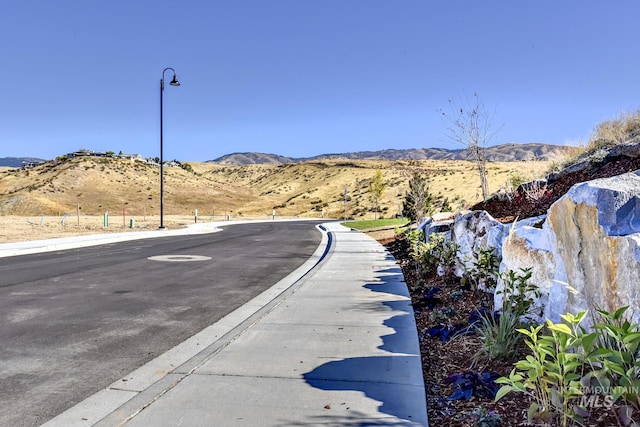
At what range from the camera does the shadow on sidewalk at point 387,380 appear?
3.35m

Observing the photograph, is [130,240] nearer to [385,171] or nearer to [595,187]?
[595,187]

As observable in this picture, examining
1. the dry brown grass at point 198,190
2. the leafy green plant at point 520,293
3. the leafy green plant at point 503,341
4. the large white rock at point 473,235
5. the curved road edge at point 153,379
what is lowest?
the curved road edge at point 153,379

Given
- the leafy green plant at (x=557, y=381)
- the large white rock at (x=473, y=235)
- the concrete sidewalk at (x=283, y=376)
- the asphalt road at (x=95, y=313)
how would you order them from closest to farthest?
the leafy green plant at (x=557, y=381) < the concrete sidewalk at (x=283, y=376) < the asphalt road at (x=95, y=313) < the large white rock at (x=473, y=235)

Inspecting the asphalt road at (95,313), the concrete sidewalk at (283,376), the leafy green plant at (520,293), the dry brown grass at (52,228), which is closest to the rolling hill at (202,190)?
the dry brown grass at (52,228)

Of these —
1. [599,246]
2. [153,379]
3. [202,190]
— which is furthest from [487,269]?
[202,190]

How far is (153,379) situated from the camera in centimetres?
430

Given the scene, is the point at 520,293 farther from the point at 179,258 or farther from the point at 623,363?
the point at 179,258

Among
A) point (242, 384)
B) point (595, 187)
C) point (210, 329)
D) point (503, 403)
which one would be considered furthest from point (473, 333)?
point (210, 329)

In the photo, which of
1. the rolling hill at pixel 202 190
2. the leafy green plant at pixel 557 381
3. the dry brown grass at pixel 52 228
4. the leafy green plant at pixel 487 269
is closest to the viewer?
the leafy green plant at pixel 557 381

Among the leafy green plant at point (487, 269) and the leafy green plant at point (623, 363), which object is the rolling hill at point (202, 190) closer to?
the leafy green plant at point (487, 269)

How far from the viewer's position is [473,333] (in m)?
5.28

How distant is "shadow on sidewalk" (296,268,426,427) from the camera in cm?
335

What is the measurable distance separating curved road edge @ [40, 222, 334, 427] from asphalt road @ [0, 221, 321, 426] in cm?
18

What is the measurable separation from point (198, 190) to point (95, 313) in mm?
80935
